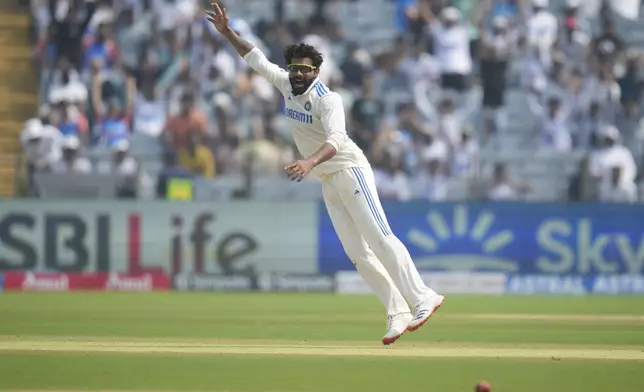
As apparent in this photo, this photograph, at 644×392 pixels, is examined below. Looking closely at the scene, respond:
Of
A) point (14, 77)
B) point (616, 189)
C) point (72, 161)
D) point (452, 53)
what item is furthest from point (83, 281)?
point (616, 189)

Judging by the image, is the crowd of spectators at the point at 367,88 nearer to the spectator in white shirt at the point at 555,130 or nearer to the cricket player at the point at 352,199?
the spectator in white shirt at the point at 555,130

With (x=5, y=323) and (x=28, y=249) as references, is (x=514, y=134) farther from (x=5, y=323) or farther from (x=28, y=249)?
(x=5, y=323)

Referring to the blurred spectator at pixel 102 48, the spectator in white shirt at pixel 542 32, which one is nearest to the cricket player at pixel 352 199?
the blurred spectator at pixel 102 48

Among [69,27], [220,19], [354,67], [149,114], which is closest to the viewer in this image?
[220,19]

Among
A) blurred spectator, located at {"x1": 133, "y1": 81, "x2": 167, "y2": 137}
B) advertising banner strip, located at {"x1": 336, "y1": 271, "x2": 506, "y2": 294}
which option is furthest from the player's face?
blurred spectator, located at {"x1": 133, "y1": 81, "x2": 167, "y2": 137}

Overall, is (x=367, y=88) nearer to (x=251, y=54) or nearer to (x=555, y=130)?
(x=555, y=130)

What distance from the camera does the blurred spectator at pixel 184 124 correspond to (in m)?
16.0

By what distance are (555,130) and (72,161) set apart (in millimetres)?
5978

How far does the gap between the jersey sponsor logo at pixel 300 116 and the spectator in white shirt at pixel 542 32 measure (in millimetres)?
9793

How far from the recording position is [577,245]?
15242 millimetres

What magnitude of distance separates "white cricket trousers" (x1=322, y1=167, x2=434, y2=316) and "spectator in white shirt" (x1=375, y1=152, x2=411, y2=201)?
23.1 ft

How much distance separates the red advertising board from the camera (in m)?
15.0

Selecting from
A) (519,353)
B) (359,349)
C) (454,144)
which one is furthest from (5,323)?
(454,144)

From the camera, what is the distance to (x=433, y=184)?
15.6 m
